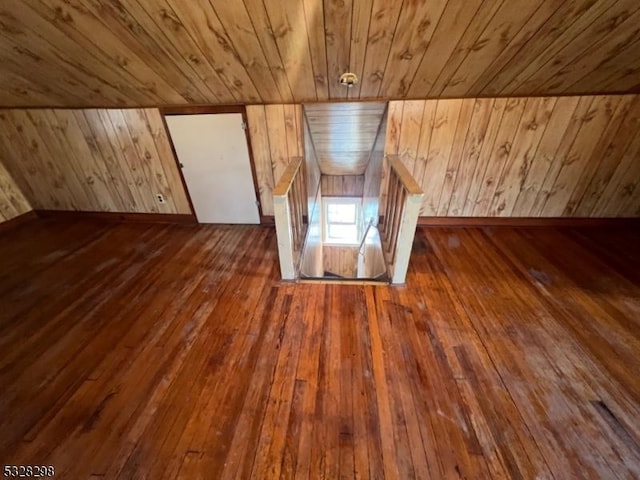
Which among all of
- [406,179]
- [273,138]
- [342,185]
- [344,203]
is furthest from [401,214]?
[344,203]

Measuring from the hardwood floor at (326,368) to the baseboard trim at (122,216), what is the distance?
0.86 m

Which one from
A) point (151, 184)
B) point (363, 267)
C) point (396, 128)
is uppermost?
point (396, 128)

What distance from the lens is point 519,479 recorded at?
3.63ft

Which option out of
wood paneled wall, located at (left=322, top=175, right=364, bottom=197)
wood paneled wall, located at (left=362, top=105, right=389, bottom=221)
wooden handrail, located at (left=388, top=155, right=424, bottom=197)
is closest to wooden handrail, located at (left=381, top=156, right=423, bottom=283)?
wooden handrail, located at (left=388, top=155, right=424, bottom=197)

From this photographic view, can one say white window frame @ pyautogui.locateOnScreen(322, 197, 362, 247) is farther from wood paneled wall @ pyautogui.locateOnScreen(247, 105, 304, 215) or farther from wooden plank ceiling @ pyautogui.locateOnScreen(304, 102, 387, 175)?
wood paneled wall @ pyautogui.locateOnScreen(247, 105, 304, 215)

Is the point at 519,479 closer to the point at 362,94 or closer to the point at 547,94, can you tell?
the point at 362,94

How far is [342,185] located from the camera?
16.2 ft

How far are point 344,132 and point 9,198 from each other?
4316 millimetres

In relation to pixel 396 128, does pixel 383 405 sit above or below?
below

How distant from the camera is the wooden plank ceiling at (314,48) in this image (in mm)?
1492

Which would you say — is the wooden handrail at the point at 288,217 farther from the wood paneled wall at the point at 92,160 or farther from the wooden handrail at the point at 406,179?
the wood paneled wall at the point at 92,160

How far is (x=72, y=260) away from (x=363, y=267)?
13.2 ft

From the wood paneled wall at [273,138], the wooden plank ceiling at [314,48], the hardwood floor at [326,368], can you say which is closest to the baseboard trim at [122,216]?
the hardwood floor at [326,368]

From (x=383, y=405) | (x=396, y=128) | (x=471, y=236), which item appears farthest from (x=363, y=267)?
(x=383, y=405)
